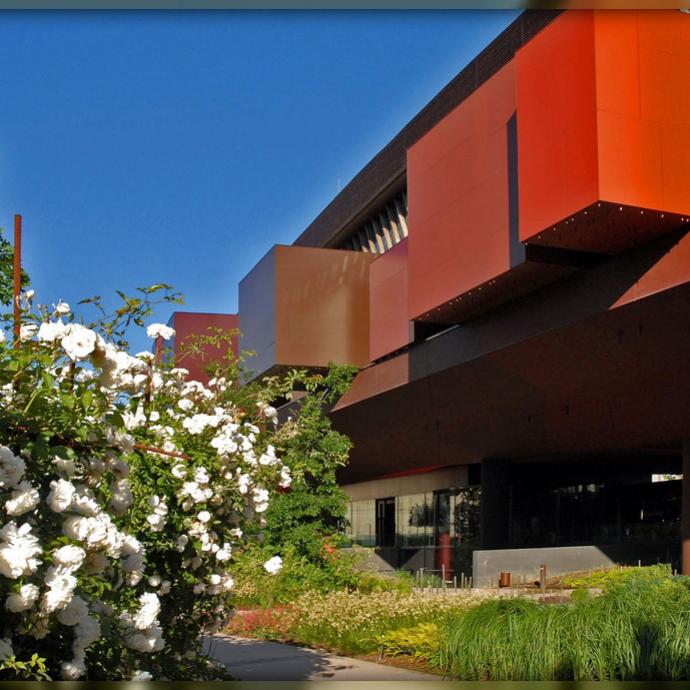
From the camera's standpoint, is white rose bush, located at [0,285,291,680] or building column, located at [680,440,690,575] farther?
building column, located at [680,440,690,575]

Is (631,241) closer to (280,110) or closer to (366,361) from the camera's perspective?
(280,110)

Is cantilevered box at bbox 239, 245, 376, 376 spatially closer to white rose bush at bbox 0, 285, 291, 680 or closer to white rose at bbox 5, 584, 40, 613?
white rose bush at bbox 0, 285, 291, 680

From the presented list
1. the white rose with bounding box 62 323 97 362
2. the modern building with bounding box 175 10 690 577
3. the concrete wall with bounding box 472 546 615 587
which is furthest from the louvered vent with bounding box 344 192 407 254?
the white rose with bounding box 62 323 97 362

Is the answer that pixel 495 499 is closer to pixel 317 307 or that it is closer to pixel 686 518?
pixel 317 307

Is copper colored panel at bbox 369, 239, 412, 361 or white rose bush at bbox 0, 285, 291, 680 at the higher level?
copper colored panel at bbox 369, 239, 412, 361

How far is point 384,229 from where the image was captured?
32.5 meters

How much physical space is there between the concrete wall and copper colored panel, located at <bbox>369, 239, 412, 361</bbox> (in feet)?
19.7

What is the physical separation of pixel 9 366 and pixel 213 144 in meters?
5.24

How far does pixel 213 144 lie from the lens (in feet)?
30.0

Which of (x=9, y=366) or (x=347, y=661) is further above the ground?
(x=9, y=366)

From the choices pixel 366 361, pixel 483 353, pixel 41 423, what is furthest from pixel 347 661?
pixel 366 361

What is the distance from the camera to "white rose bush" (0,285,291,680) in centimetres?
404

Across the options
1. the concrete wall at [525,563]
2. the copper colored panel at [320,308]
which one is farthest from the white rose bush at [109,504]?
the copper colored panel at [320,308]

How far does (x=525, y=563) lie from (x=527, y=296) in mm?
9243
